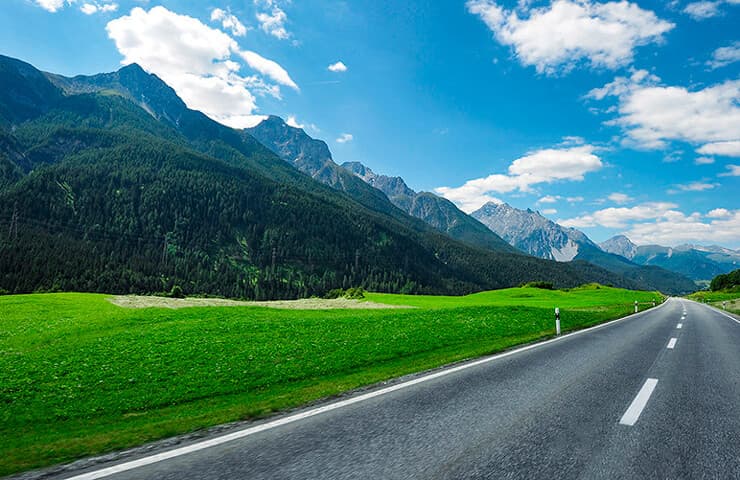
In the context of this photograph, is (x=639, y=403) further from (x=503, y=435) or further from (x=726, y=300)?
(x=726, y=300)

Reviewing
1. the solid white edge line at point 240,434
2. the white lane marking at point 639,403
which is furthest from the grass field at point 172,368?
the white lane marking at point 639,403

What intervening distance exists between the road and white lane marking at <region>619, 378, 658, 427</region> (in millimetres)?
30

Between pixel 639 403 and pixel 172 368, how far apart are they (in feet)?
41.0

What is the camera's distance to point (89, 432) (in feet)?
24.0

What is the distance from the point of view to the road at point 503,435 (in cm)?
460

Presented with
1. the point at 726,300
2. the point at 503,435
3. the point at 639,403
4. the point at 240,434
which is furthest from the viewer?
the point at 726,300

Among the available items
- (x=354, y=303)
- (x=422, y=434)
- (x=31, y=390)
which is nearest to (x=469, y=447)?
(x=422, y=434)

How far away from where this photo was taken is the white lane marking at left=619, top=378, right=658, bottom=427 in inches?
257

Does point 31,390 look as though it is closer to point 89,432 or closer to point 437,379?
point 89,432

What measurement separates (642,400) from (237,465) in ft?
26.4

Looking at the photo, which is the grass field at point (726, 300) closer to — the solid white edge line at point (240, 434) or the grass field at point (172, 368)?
the grass field at point (172, 368)

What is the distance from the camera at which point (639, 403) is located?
7602 millimetres

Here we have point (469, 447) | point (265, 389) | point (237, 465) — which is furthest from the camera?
point (265, 389)

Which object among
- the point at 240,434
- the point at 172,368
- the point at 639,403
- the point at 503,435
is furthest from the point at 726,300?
the point at 240,434
